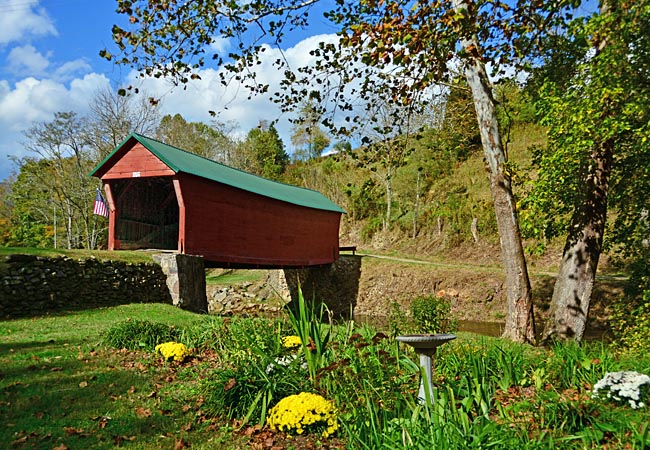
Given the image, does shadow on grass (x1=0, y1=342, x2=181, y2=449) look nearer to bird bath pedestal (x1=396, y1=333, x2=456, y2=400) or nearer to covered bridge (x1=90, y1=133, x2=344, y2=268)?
bird bath pedestal (x1=396, y1=333, x2=456, y2=400)

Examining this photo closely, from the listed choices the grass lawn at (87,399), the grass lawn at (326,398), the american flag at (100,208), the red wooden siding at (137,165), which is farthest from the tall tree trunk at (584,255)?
the american flag at (100,208)

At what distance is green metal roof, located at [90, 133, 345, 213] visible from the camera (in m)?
13.9

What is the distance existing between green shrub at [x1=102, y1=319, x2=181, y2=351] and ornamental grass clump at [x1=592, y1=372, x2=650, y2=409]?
5.33 meters

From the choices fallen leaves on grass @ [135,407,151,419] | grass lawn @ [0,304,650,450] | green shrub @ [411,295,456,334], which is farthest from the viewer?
green shrub @ [411,295,456,334]

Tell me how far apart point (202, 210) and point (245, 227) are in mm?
2194

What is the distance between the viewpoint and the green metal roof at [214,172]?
1386 centimetres

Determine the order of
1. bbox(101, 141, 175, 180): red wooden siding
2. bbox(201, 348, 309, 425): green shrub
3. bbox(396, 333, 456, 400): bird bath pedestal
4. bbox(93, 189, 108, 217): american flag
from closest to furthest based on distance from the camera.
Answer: bbox(396, 333, 456, 400): bird bath pedestal
bbox(201, 348, 309, 425): green shrub
bbox(101, 141, 175, 180): red wooden siding
bbox(93, 189, 108, 217): american flag

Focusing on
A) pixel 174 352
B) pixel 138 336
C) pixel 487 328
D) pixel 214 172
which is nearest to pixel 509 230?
pixel 174 352

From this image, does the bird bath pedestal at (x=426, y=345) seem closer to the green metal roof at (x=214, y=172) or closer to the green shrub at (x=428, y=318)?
the green shrub at (x=428, y=318)

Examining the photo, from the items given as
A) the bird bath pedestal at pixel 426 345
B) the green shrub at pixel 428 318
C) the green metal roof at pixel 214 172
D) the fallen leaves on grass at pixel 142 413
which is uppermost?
the green metal roof at pixel 214 172

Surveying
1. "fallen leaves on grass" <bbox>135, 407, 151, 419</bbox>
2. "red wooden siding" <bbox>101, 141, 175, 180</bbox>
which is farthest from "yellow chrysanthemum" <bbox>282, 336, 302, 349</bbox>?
"red wooden siding" <bbox>101, 141, 175, 180</bbox>

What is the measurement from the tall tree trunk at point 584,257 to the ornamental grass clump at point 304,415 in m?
7.08

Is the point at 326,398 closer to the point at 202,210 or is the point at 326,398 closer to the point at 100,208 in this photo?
the point at 202,210

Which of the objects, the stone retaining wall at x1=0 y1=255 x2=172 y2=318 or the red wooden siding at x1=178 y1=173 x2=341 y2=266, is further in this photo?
the red wooden siding at x1=178 y1=173 x2=341 y2=266
